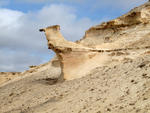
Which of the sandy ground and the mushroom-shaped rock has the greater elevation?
the mushroom-shaped rock

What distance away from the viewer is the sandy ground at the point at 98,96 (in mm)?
5539

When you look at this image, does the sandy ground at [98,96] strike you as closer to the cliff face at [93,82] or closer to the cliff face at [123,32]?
the cliff face at [93,82]

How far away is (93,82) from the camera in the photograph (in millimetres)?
7988

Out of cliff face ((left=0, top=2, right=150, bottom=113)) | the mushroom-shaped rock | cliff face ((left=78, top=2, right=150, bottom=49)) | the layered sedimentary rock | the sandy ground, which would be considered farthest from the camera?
cliff face ((left=78, top=2, right=150, bottom=49))

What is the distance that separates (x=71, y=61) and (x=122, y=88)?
443 cm

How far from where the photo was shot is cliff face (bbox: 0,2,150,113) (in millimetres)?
5922

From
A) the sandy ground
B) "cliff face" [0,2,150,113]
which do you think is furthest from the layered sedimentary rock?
the sandy ground

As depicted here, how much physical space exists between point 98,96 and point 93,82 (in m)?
1.43

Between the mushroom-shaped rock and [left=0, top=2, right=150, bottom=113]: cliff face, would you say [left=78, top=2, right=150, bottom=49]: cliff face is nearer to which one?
[left=0, top=2, right=150, bottom=113]: cliff face

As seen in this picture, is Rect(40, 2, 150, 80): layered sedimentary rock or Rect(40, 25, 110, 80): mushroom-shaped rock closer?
Rect(40, 25, 110, 80): mushroom-shaped rock

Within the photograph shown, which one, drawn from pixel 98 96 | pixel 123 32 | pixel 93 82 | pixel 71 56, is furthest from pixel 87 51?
pixel 123 32

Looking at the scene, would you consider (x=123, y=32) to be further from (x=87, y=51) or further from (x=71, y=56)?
(x=71, y=56)

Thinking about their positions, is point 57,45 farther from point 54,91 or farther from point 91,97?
point 91,97

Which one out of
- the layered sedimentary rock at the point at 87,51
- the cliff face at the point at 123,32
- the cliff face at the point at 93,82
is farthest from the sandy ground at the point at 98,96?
the cliff face at the point at 123,32
